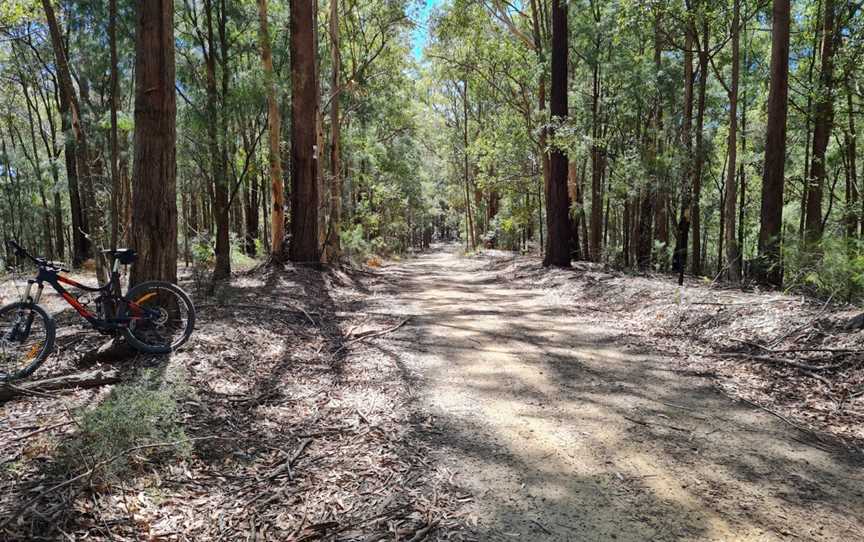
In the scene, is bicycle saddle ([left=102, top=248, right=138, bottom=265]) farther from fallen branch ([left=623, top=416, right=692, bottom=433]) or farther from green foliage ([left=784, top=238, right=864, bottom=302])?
green foliage ([left=784, top=238, right=864, bottom=302])

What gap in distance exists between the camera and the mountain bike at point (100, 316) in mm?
4272

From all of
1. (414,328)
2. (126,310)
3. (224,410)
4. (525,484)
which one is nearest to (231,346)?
(126,310)

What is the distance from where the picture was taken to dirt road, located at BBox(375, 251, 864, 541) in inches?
101

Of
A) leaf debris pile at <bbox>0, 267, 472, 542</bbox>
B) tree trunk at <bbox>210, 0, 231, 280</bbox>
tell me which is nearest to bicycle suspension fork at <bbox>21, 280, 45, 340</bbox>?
leaf debris pile at <bbox>0, 267, 472, 542</bbox>

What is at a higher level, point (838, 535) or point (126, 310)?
point (126, 310)

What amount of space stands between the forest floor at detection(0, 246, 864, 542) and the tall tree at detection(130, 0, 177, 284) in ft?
3.45

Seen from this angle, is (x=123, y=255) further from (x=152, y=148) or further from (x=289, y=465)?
(x=289, y=465)

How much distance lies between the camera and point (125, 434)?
10.1ft

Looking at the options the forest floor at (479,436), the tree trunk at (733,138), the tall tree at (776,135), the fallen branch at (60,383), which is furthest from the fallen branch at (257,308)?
the tree trunk at (733,138)

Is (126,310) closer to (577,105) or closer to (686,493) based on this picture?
(686,493)

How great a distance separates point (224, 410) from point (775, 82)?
32.6 ft

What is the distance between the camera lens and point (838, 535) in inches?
95.6

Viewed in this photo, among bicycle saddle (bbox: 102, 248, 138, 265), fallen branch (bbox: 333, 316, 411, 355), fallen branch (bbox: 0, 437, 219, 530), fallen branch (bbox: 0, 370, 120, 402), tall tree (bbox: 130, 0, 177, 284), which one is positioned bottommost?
fallen branch (bbox: 333, 316, 411, 355)

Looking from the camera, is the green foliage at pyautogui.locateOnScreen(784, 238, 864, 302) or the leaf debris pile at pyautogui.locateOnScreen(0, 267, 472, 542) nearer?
the leaf debris pile at pyautogui.locateOnScreen(0, 267, 472, 542)
